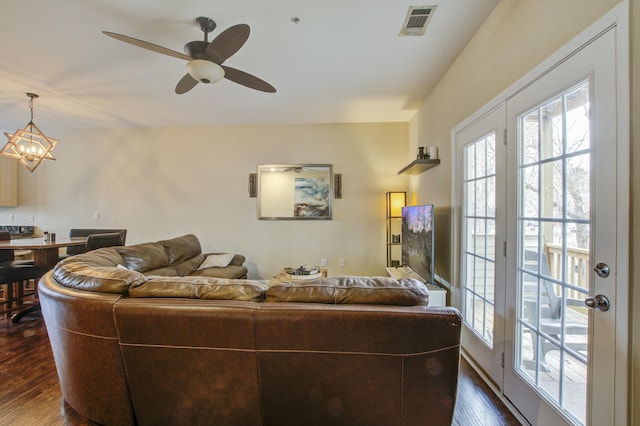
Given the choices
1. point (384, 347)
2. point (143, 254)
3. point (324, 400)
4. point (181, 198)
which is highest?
point (181, 198)

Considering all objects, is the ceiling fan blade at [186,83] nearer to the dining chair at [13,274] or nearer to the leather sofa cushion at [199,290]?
the leather sofa cushion at [199,290]

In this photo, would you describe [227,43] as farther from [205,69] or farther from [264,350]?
[264,350]

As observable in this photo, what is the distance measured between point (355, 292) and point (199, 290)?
79 centimetres

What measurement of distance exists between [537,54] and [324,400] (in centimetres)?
215

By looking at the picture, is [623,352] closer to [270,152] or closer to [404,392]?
[404,392]

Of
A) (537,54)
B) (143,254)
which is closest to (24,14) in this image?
(143,254)

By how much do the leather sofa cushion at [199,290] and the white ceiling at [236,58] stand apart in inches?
72.3

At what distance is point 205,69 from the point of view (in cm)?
185

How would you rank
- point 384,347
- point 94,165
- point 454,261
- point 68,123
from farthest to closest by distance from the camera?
point 94,165 < point 68,123 < point 454,261 < point 384,347

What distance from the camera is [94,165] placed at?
4391mm

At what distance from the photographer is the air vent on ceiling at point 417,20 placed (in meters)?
1.80

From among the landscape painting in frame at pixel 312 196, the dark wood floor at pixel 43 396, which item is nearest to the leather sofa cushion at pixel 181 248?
the dark wood floor at pixel 43 396

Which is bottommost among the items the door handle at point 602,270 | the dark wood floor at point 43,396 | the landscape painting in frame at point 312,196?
the dark wood floor at point 43,396

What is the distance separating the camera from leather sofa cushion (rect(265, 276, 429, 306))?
1.22m
